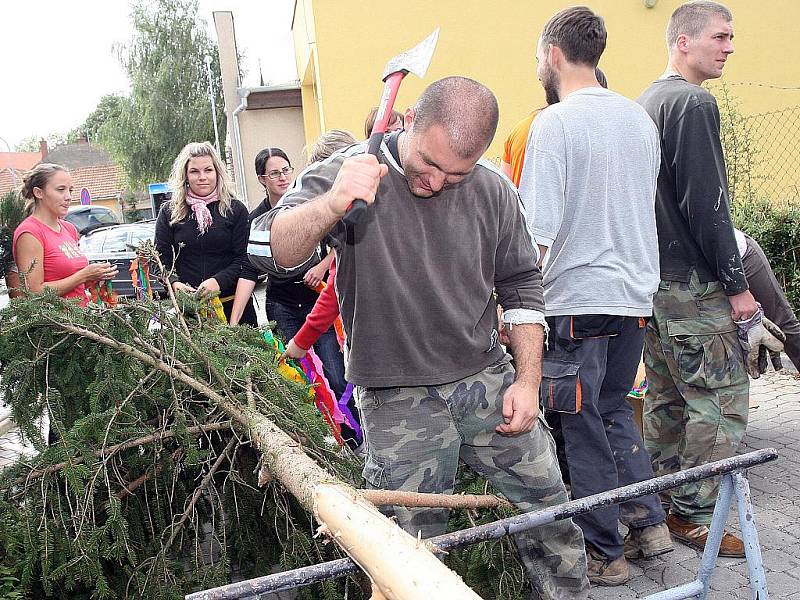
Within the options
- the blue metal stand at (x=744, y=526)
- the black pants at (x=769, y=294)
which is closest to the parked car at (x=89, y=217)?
the black pants at (x=769, y=294)

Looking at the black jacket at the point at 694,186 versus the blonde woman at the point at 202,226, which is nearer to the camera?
the black jacket at the point at 694,186

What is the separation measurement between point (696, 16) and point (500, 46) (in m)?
9.81

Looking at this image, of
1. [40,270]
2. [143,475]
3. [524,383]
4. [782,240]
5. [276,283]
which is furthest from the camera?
[782,240]

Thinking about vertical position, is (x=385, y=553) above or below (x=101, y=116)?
below

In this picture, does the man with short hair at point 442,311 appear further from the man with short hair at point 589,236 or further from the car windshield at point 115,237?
the car windshield at point 115,237

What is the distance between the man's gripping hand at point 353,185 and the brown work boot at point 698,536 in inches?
93.6

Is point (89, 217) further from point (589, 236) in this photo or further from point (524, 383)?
point (524, 383)

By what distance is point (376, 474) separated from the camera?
2.41 metres

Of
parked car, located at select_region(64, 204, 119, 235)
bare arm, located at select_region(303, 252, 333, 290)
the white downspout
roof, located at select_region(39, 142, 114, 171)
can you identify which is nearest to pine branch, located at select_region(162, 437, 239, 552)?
bare arm, located at select_region(303, 252, 333, 290)

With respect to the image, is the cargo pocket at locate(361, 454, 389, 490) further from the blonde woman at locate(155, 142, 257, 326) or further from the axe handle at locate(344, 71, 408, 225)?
the blonde woman at locate(155, 142, 257, 326)

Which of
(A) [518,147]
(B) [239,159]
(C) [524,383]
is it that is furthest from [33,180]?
(B) [239,159]

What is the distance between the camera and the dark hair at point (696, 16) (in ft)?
11.2

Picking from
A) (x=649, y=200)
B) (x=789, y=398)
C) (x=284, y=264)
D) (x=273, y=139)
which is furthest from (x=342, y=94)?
(x=284, y=264)

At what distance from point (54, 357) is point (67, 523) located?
0.76 m
